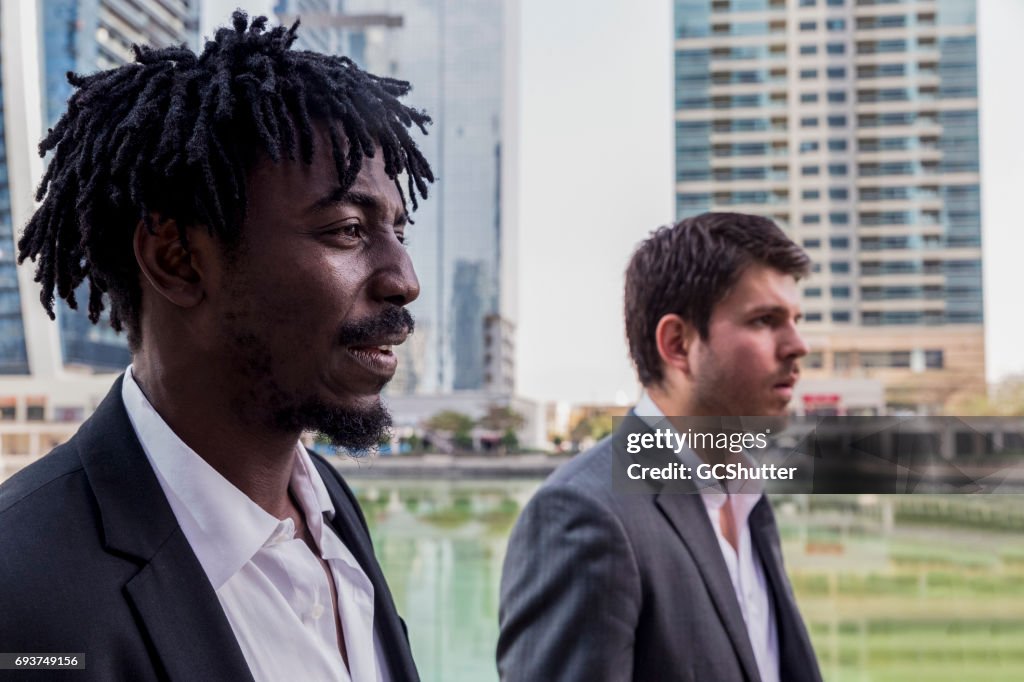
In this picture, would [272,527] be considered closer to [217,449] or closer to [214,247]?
[217,449]

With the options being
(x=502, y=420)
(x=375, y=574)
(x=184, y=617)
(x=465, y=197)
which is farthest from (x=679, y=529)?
(x=465, y=197)

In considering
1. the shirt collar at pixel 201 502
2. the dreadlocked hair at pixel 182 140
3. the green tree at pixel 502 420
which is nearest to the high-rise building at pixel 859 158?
the green tree at pixel 502 420

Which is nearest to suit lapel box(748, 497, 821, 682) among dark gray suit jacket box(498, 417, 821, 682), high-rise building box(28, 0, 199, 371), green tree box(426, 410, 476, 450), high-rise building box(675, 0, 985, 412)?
dark gray suit jacket box(498, 417, 821, 682)

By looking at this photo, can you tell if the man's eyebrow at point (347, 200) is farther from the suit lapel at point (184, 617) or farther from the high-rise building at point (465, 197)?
the high-rise building at point (465, 197)

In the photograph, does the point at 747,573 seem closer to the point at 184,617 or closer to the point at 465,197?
the point at 184,617

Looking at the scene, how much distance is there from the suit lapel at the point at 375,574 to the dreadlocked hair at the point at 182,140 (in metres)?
0.23

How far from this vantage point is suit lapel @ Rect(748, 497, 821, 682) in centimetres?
119

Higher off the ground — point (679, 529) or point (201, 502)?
point (201, 502)

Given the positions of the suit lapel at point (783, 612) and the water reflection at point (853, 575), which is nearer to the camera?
the suit lapel at point (783, 612)

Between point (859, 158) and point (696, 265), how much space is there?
14108mm

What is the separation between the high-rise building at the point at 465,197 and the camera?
76.4ft

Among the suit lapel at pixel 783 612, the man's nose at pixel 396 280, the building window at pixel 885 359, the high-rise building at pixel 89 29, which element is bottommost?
the building window at pixel 885 359

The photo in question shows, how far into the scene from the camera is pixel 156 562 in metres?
0.61

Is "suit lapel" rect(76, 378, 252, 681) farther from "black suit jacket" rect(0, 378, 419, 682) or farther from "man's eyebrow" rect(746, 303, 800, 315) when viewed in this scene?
"man's eyebrow" rect(746, 303, 800, 315)
